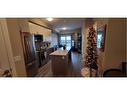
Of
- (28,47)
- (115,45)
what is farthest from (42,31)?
(115,45)

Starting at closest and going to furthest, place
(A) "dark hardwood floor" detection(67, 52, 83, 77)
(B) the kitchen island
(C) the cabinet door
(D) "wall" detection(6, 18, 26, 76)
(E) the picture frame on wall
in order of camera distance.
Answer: (D) "wall" detection(6, 18, 26, 76), (E) the picture frame on wall, (C) the cabinet door, (A) "dark hardwood floor" detection(67, 52, 83, 77), (B) the kitchen island

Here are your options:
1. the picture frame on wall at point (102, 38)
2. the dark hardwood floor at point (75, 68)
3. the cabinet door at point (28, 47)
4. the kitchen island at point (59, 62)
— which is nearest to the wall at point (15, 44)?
the cabinet door at point (28, 47)

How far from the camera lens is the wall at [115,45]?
4.38 feet

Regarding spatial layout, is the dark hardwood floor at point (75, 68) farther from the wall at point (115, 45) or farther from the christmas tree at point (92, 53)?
the wall at point (115, 45)

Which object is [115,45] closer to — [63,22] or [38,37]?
[63,22]

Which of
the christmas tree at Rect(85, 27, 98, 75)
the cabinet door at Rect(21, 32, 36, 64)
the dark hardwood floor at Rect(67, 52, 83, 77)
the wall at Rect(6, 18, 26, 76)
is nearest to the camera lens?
the wall at Rect(6, 18, 26, 76)

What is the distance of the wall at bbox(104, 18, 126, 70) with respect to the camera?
1.34 meters

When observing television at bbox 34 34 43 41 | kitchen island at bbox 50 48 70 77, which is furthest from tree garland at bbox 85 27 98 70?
television at bbox 34 34 43 41

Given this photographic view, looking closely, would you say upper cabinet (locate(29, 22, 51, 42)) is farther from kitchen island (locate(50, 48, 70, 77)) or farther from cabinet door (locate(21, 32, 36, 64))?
kitchen island (locate(50, 48, 70, 77))

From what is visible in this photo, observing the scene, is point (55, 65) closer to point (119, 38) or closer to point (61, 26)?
point (61, 26)
